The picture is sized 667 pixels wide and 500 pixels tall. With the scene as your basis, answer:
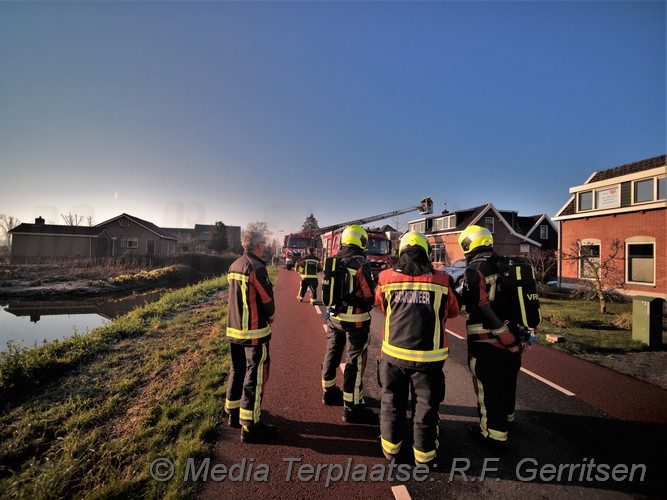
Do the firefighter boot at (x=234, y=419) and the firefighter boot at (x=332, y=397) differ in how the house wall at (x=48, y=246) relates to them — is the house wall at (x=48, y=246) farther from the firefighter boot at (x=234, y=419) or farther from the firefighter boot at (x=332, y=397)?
the firefighter boot at (x=332, y=397)

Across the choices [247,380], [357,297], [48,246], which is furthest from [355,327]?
[48,246]

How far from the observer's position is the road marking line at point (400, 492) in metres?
2.64

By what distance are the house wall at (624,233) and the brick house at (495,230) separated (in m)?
10.5

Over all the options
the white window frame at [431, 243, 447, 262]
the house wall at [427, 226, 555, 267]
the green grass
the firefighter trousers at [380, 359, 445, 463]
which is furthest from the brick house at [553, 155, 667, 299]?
the white window frame at [431, 243, 447, 262]

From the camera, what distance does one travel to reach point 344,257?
4090mm

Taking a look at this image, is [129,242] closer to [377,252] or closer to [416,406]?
[377,252]

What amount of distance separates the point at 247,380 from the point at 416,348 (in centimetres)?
202

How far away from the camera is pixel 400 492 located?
2.70 meters

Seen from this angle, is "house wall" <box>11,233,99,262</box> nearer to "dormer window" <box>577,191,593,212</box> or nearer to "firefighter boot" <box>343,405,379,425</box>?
"firefighter boot" <box>343,405,379,425</box>

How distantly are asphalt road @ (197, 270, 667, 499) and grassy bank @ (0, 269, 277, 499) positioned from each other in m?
0.63

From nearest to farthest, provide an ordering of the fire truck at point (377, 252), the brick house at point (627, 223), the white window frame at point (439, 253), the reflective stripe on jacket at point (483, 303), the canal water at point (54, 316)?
the reflective stripe on jacket at point (483, 303) → the canal water at point (54, 316) → the brick house at point (627, 223) → the fire truck at point (377, 252) → the white window frame at point (439, 253)

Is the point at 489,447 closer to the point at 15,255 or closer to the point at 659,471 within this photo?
the point at 659,471

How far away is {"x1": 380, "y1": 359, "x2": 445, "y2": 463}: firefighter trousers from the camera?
2820mm

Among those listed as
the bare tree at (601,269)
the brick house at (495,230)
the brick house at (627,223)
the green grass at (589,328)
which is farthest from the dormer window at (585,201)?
the brick house at (495,230)
